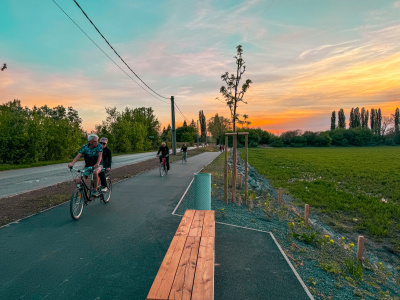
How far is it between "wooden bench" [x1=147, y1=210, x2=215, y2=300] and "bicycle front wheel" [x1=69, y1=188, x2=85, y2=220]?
320cm

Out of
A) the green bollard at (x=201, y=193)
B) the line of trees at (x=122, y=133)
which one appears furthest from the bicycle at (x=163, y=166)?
the line of trees at (x=122, y=133)

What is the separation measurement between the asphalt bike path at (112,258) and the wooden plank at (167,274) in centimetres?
62

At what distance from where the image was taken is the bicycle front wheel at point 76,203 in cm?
626

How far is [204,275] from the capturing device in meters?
2.85

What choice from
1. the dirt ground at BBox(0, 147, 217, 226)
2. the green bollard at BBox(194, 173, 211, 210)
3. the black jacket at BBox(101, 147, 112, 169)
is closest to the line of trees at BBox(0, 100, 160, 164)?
the dirt ground at BBox(0, 147, 217, 226)

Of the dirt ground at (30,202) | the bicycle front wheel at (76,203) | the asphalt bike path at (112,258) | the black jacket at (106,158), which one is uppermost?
the black jacket at (106,158)

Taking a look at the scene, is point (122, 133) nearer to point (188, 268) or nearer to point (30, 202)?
point (30, 202)

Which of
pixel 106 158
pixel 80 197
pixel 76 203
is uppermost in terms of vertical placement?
pixel 106 158

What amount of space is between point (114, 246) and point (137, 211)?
7.68 feet

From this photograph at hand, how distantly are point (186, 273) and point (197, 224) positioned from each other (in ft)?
5.84

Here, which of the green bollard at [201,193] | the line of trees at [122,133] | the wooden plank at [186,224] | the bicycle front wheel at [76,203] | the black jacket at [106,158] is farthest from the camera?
the line of trees at [122,133]

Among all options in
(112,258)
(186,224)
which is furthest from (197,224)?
(112,258)

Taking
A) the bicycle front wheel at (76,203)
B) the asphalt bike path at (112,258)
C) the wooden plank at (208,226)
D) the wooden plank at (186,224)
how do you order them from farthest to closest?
1. the bicycle front wheel at (76,203)
2. the wooden plank at (186,224)
3. the wooden plank at (208,226)
4. the asphalt bike path at (112,258)

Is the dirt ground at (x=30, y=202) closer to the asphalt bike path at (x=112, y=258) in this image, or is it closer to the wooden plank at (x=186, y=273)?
the asphalt bike path at (x=112, y=258)
